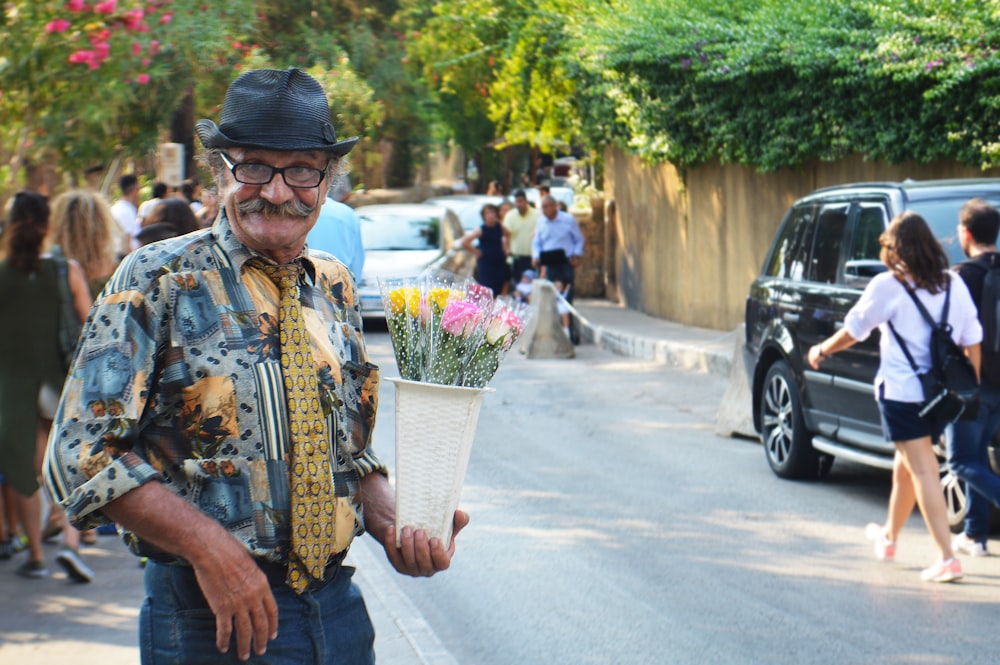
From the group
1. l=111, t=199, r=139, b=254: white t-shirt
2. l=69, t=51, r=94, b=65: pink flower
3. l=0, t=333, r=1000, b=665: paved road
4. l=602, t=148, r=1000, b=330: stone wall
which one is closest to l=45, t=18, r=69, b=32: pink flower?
l=69, t=51, r=94, b=65: pink flower

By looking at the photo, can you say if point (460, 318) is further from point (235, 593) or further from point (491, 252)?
point (491, 252)

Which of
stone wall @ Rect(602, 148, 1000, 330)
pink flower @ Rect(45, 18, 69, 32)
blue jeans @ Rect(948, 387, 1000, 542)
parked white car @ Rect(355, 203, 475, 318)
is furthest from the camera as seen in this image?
parked white car @ Rect(355, 203, 475, 318)

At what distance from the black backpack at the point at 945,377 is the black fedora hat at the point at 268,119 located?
486 centimetres

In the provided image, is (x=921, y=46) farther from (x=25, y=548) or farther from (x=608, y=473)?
(x=25, y=548)

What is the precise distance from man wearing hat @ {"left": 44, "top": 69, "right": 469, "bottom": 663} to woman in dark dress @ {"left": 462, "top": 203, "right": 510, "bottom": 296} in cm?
1748

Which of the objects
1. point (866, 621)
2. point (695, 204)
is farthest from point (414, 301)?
point (695, 204)

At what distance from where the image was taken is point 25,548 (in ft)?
25.5

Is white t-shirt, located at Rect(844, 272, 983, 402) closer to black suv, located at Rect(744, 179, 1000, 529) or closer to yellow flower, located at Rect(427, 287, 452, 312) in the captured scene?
black suv, located at Rect(744, 179, 1000, 529)

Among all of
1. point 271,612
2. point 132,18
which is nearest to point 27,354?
point 271,612

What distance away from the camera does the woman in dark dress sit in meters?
20.5

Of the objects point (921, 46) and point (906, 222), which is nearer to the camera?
point (906, 222)

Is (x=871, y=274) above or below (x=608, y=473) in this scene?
above

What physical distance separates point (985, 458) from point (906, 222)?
1373 mm

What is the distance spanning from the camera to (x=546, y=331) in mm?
17125
